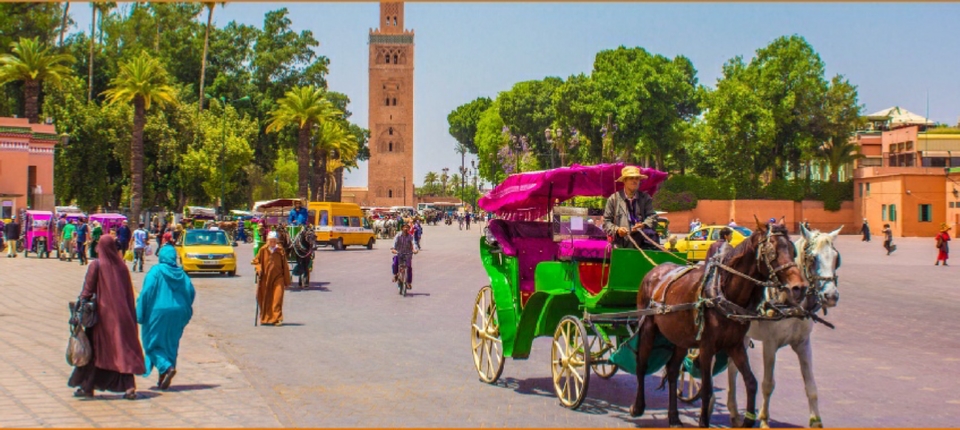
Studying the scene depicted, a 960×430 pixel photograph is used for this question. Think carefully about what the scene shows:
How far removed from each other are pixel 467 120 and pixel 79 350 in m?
120

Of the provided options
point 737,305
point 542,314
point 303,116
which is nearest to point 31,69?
point 303,116

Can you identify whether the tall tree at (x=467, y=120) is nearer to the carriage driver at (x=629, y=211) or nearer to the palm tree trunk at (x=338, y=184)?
the palm tree trunk at (x=338, y=184)

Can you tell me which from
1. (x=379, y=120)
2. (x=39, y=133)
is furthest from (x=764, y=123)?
(x=379, y=120)

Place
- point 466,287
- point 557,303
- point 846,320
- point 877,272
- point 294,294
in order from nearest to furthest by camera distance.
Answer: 1. point 557,303
2. point 846,320
3. point 294,294
4. point 466,287
5. point 877,272

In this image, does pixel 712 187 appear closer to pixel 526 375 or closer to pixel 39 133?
pixel 39 133

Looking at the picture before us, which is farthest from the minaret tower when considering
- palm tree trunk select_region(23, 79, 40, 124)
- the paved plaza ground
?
the paved plaza ground

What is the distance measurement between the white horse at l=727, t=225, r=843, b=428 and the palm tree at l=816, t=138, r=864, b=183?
6571 cm

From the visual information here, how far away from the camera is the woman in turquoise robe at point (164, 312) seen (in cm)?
994

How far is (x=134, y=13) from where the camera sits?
80.8m

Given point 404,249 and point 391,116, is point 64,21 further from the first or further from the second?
point 391,116

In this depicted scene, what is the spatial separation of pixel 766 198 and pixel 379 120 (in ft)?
288

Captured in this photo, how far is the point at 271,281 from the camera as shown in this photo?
1645 centimetres

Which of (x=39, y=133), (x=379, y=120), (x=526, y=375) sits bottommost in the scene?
(x=526, y=375)

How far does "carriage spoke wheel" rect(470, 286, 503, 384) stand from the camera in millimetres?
10711
